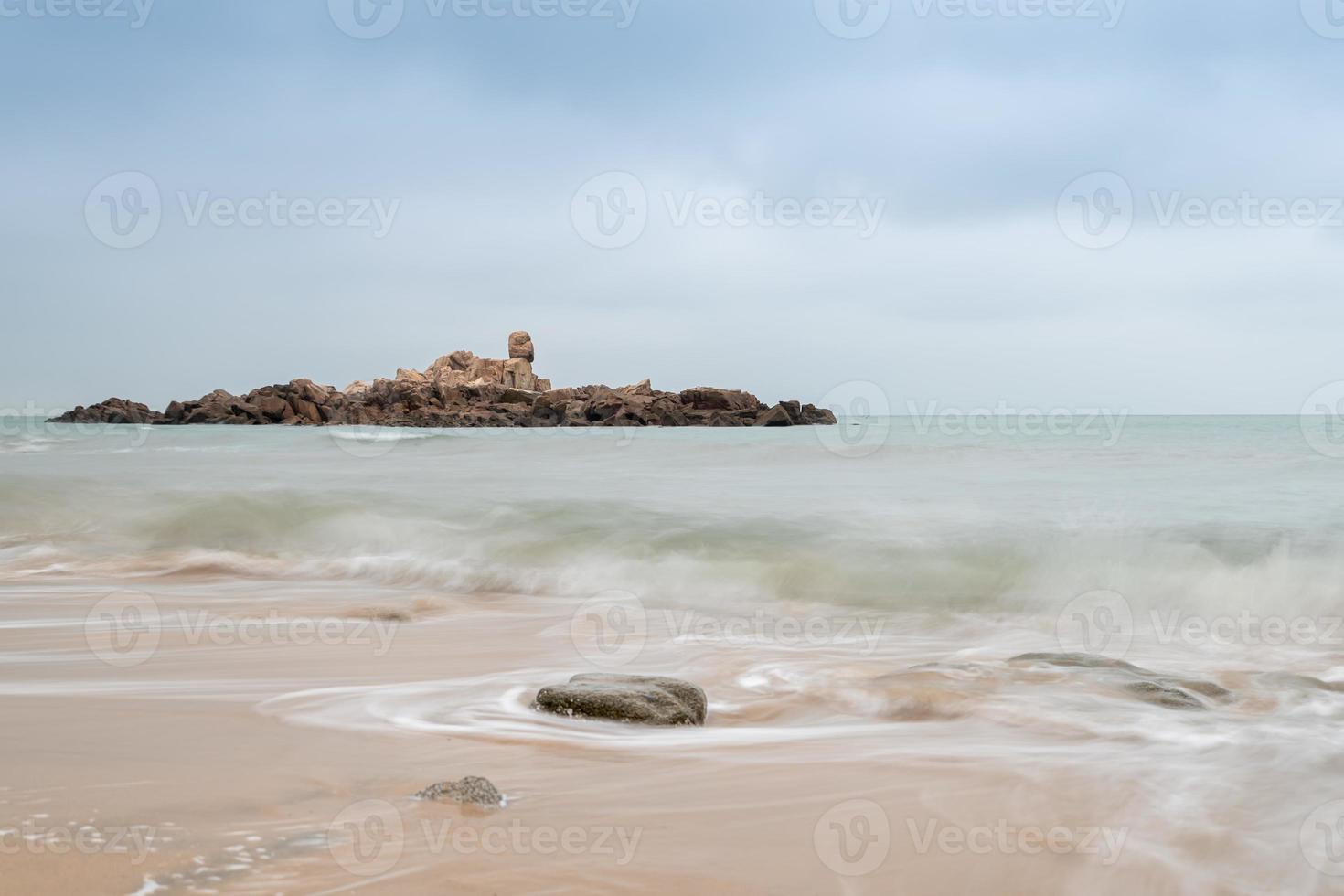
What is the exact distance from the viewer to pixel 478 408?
54.1 m

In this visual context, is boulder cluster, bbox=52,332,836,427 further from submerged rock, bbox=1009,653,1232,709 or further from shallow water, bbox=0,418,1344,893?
submerged rock, bbox=1009,653,1232,709

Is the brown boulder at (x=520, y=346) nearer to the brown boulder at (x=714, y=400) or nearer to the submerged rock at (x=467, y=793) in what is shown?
the brown boulder at (x=714, y=400)

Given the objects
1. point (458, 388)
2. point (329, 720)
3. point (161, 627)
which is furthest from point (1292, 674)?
point (458, 388)

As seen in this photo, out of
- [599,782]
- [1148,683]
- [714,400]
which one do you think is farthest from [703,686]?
[714,400]

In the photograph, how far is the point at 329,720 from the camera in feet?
11.4

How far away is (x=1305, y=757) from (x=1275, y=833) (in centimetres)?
84

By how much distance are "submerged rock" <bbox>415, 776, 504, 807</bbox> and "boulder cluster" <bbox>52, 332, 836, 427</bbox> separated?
46.4 meters

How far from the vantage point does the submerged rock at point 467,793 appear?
254 centimetres

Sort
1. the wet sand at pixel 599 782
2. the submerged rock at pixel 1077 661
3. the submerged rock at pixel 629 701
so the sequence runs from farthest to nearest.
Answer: the submerged rock at pixel 1077 661, the submerged rock at pixel 629 701, the wet sand at pixel 599 782

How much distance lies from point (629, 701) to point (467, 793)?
3.33ft

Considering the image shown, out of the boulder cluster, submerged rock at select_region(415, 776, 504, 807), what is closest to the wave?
submerged rock at select_region(415, 776, 504, 807)

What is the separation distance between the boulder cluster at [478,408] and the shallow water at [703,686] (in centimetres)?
3861

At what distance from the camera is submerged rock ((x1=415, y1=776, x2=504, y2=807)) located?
2537mm

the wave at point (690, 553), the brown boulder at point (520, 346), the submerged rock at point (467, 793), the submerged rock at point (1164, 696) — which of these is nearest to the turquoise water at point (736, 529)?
the wave at point (690, 553)
